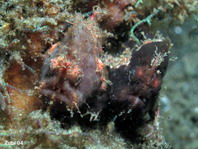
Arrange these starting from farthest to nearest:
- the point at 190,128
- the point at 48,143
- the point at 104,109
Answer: the point at 190,128 → the point at 104,109 → the point at 48,143

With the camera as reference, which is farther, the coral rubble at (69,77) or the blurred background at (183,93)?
the blurred background at (183,93)

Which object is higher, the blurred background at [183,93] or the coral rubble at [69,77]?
the coral rubble at [69,77]

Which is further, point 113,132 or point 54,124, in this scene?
point 113,132

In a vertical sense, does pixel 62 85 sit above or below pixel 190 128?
above

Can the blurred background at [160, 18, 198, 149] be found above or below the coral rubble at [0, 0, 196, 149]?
below

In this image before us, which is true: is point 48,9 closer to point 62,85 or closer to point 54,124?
point 62,85

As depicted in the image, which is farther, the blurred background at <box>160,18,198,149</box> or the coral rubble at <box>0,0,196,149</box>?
the blurred background at <box>160,18,198,149</box>

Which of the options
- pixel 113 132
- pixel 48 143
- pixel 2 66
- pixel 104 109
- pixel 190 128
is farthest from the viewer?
pixel 190 128

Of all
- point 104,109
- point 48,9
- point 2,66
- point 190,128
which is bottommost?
point 190,128

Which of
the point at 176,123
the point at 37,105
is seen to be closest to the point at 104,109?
the point at 37,105

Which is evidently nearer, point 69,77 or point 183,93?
point 69,77

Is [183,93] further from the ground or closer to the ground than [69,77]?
closer to the ground
